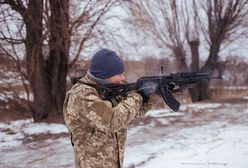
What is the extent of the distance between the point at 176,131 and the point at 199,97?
438 inches

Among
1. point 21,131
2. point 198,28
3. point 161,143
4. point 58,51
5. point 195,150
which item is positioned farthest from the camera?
point 198,28

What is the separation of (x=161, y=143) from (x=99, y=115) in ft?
16.9

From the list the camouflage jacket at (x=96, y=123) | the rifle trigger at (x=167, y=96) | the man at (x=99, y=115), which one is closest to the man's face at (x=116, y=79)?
the man at (x=99, y=115)

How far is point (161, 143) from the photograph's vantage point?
7832 mm

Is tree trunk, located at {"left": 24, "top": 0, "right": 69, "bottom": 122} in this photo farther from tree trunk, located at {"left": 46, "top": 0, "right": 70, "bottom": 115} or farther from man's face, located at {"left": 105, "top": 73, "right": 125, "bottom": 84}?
man's face, located at {"left": 105, "top": 73, "right": 125, "bottom": 84}

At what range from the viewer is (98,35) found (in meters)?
10.9

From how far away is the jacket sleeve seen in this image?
2814 millimetres

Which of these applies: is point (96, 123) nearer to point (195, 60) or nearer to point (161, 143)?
point (161, 143)

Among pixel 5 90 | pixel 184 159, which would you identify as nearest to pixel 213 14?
pixel 5 90

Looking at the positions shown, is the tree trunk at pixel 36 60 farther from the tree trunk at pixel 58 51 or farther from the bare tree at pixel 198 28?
the bare tree at pixel 198 28

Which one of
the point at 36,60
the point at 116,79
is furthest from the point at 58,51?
the point at 116,79

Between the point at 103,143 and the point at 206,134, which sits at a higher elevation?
the point at 103,143

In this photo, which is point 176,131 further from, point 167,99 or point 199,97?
point 199,97

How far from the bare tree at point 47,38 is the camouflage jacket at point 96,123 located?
7.08m
